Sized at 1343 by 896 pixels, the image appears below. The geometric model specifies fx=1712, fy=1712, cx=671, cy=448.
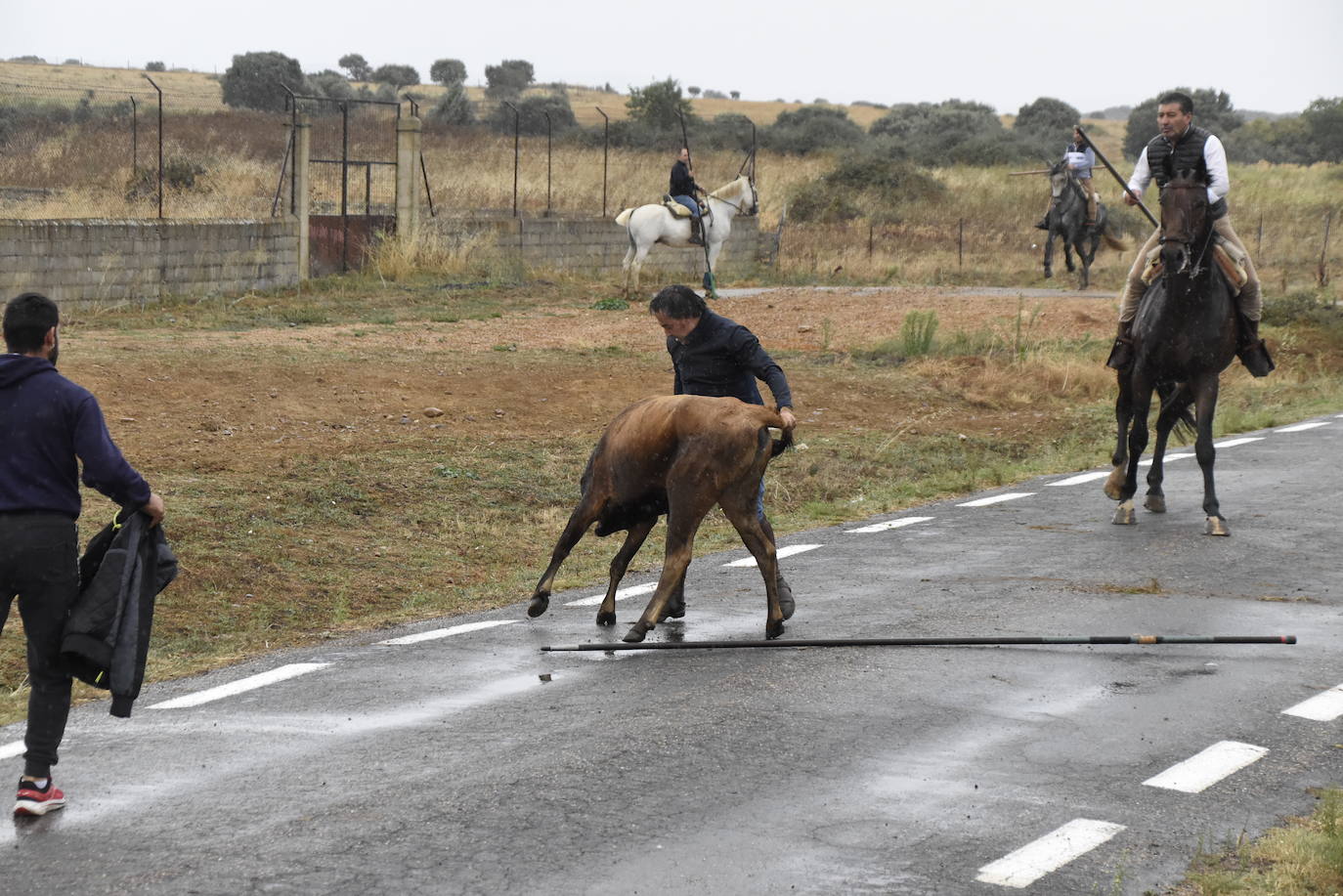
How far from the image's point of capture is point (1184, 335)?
12.4m

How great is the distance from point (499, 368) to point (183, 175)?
65.2 ft

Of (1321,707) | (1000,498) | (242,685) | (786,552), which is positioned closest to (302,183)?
(1000,498)

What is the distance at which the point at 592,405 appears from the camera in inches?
725

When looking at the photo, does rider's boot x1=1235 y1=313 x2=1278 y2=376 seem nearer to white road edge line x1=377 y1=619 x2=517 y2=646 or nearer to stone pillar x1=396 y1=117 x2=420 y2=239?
white road edge line x1=377 y1=619 x2=517 y2=646

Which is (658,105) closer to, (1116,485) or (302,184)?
(302,184)

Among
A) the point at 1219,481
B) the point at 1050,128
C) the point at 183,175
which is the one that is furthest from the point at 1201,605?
the point at 1050,128

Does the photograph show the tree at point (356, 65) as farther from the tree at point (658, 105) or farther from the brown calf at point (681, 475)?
the brown calf at point (681, 475)

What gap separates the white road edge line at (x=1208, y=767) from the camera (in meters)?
6.52

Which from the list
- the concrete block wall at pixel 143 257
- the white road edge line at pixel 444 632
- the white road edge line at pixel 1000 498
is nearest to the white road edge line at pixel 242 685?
the white road edge line at pixel 444 632

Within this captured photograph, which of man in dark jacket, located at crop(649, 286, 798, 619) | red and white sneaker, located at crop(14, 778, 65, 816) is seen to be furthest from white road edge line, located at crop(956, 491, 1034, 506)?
red and white sneaker, located at crop(14, 778, 65, 816)

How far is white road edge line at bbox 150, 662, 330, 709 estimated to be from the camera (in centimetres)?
779

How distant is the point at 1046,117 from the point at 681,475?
88.6 m

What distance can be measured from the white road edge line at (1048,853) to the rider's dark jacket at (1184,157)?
7.04m

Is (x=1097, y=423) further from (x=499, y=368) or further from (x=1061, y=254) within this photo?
(x=1061, y=254)
